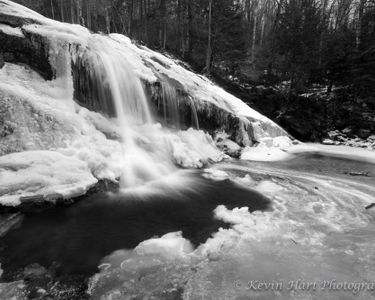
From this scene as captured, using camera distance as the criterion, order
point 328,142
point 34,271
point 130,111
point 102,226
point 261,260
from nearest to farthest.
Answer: point 34,271, point 261,260, point 102,226, point 130,111, point 328,142

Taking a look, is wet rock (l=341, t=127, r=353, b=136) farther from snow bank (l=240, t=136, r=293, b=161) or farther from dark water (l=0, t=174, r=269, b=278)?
dark water (l=0, t=174, r=269, b=278)

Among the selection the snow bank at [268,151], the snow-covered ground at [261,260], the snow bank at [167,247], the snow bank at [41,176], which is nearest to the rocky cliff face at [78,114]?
the snow bank at [41,176]

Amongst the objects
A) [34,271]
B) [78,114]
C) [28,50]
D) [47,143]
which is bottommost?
[34,271]

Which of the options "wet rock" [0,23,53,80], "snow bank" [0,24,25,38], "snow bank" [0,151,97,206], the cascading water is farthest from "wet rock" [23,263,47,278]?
"snow bank" [0,24,25,38]

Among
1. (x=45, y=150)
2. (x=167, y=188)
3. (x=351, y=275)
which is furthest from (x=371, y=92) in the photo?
(x=45, y=150)

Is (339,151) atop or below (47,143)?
below

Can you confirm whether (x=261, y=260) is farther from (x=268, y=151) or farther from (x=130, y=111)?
(x=268, y=151)

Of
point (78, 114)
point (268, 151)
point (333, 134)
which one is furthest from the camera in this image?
point (333, 134)

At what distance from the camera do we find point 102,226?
5.16m

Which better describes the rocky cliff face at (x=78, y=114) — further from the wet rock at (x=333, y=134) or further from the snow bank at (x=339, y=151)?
the wet rock at (x=333, y=134)

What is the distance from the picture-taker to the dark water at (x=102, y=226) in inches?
165

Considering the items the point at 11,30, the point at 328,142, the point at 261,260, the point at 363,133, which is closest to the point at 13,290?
the point at 261,260

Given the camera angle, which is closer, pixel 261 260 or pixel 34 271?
pixel 34 271

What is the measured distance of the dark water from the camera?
13.7 ft
